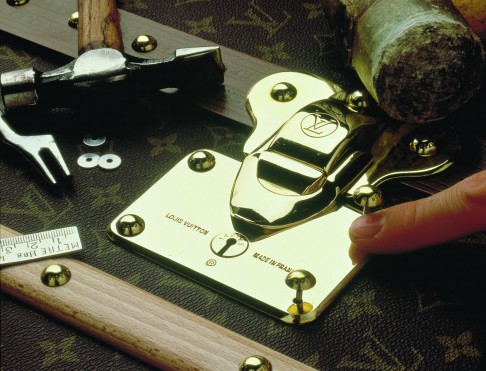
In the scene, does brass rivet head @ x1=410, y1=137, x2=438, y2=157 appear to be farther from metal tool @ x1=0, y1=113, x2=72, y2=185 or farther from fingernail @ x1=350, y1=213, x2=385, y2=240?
metal tool @ x1=0, y1=113, x2=72, y2=185

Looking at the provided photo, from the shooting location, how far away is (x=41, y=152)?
30.3 inches

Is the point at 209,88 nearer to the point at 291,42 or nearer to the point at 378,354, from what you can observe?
the point at 291,42

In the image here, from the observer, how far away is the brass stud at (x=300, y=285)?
63 cm

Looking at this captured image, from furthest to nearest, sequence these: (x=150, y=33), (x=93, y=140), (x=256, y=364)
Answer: (x=150, y=33), (x=93, y=140), (x=256, y=364)

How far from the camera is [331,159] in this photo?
2.32 ft

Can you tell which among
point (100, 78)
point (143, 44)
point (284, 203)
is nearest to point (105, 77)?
point (100, 78)

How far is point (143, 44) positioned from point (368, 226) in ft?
1.26

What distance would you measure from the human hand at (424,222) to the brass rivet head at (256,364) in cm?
12

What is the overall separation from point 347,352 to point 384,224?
0.11 meters

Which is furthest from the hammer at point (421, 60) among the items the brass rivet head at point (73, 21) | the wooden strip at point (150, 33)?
the brass rivet head at point (73, 21)

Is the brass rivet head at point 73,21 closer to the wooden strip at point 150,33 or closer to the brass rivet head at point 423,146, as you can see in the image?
the wooden strip at point 150,33

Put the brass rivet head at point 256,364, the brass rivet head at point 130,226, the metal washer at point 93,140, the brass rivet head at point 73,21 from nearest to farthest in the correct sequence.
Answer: the brass rivet head at point 256,364 < the brass rivet head at point 130,226 < the metal washer at point 93,140 < the brass rivet head at point 73,21

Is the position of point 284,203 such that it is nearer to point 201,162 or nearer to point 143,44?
point 201,162

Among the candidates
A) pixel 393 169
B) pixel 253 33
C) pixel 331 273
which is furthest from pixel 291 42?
pixel 331 273
